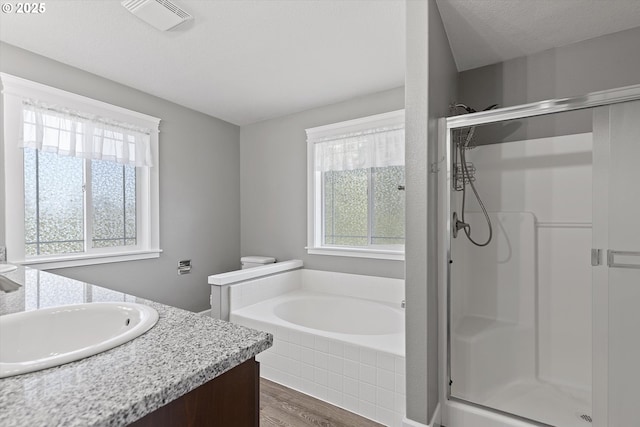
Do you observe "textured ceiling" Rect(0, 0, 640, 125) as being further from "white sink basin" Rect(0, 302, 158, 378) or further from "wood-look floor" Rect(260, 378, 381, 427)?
"wood-look floor" Rect(260, 378, 381, 427)

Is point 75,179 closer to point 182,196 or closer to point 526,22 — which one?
point 182,196

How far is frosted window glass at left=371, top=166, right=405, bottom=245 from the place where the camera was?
2.97 metres

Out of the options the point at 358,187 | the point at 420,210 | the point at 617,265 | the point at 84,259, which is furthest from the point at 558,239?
the point at 84,259

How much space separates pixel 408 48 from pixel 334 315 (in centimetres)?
232

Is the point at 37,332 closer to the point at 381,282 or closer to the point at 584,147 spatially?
the point at 381,282

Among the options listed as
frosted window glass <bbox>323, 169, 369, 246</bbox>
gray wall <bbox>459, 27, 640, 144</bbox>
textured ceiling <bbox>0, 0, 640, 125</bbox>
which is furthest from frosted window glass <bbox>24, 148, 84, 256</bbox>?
gray wall <bbox>459, 27, 640, 144</bbox>

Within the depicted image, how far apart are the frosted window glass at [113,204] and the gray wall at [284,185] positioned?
1321mm

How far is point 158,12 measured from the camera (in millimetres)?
1853

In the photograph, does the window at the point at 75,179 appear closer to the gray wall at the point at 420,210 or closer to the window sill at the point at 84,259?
the window sill at the point at 84,259

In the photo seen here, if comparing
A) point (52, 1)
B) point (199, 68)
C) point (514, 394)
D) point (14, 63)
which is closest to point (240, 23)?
point (199, 68)

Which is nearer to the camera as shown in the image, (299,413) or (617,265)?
(617,265)

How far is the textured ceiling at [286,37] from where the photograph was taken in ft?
6.00

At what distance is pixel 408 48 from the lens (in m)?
1.62

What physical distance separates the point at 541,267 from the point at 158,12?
3.00m
